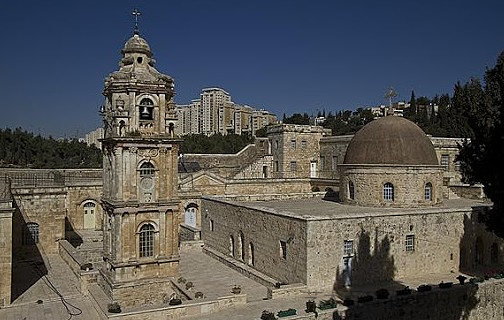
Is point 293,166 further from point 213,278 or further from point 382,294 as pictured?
point 382,294

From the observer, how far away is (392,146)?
27.6 metres

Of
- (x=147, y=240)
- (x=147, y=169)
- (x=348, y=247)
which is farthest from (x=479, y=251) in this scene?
(x=147, y=169)

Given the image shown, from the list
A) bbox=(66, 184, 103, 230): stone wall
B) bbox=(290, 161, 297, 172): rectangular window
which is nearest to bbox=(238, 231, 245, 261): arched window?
bbox=(66, 184, 103, 230): stone wall

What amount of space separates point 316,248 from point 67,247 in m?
17.0

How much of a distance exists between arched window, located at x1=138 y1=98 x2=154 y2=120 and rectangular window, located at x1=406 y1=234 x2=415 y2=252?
47.4ft

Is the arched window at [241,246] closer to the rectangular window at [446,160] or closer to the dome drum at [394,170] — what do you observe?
the dome drum at [394,170]

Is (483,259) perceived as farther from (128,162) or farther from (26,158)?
(26,158)

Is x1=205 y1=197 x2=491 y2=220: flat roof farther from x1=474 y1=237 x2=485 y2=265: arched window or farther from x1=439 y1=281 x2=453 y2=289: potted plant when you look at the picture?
x1=439 y1=281 x2=453 y2=289: potted plant

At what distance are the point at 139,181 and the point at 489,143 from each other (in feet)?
48.7

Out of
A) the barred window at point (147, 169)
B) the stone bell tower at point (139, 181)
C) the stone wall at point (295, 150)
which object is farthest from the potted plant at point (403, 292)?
the stone wall at point (295, 150)

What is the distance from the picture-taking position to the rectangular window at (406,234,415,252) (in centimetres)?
2325

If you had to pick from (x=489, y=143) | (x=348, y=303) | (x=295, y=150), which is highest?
(x=295, y=150)

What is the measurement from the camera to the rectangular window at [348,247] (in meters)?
21.6

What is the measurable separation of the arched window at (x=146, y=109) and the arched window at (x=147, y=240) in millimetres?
5167
